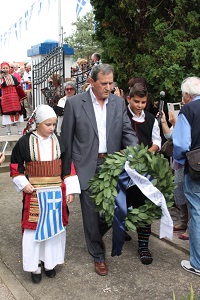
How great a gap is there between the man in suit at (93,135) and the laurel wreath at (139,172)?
0.18 meters

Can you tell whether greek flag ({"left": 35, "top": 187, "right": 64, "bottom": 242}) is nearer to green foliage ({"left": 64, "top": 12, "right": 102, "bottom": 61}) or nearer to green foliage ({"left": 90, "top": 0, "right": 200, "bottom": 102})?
green foliage ({"left": 90, "top": 0, "right": 200, "bottom": 102})

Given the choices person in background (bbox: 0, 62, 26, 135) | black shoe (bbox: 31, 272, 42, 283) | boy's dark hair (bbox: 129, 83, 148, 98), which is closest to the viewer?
black shoe (bbox: 31, 272, 42, 283)

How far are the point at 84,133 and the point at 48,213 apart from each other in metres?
0.81

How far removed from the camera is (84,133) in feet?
12.1

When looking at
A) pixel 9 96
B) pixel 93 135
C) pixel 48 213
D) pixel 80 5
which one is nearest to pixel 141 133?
pixel 93 135

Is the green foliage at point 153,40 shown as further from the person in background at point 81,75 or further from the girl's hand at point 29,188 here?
the person in background at point 81,75

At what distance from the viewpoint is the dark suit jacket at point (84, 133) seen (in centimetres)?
368

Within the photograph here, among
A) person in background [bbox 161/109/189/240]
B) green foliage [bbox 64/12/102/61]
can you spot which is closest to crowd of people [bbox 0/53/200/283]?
person in background [bbox 161/109/189/240]

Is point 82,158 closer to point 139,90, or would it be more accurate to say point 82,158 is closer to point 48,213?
point 48,213

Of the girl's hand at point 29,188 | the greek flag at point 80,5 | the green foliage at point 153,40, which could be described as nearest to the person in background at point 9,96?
the green foliage at point 153,40

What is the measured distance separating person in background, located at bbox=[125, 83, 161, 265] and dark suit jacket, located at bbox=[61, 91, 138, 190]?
15.0 inches

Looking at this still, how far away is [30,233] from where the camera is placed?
3.50 meters

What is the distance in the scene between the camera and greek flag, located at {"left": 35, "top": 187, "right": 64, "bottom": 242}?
345 cm

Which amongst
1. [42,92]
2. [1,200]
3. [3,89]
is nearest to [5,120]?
[3,89]
